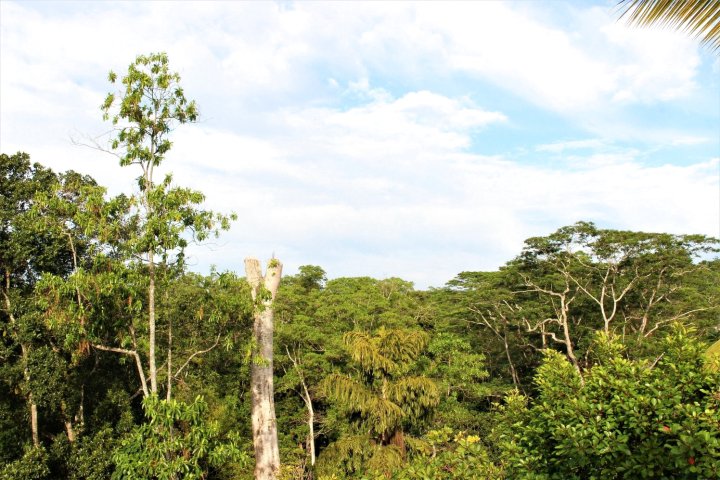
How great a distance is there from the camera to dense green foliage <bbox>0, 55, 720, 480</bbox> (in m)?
4.06

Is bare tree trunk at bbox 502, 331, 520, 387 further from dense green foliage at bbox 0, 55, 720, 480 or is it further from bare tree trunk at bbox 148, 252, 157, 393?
bare tree trunk at bbox 148, 252, 157, 393

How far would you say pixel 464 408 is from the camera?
2238 cm

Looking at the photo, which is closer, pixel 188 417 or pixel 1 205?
pixel 188 417

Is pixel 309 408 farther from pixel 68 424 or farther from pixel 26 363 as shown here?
pixel 26 363

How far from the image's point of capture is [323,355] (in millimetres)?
20766

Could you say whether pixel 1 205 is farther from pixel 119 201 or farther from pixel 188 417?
pixel 188 417

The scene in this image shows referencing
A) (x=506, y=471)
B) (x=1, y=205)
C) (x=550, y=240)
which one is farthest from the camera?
(x=550, y=240)

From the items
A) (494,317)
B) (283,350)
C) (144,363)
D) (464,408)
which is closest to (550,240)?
(494,317)

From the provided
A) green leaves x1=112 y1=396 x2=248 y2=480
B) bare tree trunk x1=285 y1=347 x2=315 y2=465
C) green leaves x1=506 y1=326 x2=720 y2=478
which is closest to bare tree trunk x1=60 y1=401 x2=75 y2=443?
green leaves x1=112 y1=396 x2=248 y2=480

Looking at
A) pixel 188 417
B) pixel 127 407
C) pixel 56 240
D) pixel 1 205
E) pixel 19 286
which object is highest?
pixel 1 205

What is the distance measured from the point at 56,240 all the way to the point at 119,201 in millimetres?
5056

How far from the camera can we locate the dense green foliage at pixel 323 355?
4059 mm

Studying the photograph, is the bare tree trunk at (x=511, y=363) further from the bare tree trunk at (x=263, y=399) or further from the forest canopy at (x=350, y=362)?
the bare tree trunk at (x=263, y=399)

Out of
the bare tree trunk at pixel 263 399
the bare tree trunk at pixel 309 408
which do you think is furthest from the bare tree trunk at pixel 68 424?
the bare tree trunk at pixel 309 408
